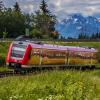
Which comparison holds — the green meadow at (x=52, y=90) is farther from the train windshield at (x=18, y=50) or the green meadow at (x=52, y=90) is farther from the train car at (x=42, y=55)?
the train windshield at (x=18, y=50)

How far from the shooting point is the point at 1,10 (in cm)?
12100

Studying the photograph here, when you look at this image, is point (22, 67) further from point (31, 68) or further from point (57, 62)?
point (57, 62)

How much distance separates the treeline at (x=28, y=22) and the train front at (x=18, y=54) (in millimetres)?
49371

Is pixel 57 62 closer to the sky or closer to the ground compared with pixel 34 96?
closer to the ground

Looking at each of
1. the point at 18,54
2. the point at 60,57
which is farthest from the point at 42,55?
the point at 60,57

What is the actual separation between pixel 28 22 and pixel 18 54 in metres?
97.6

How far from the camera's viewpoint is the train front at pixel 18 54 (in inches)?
1483

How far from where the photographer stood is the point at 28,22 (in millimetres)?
135375

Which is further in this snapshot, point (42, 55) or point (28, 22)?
point (28, 22)

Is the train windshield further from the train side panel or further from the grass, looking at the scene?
the grass

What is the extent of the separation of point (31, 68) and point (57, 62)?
13.7 ft

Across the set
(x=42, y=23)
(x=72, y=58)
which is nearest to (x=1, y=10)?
(x=42, y=23)

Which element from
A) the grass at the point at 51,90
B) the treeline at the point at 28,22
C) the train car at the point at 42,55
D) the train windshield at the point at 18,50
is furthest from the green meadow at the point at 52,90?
the treeline at the point at 28,22

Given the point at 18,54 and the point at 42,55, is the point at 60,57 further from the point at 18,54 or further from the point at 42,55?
the point at 18,54
